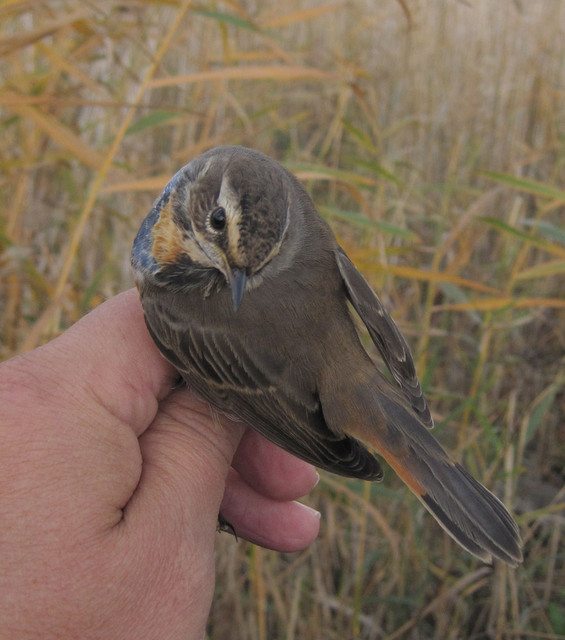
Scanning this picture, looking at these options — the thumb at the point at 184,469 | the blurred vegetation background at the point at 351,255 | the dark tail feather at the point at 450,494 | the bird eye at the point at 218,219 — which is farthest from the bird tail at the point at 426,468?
the bird eye at the point at 218,219

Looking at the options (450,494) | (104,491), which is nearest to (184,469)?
(104,491)

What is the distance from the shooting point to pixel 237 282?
6.87ft

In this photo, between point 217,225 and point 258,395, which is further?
point 258,395

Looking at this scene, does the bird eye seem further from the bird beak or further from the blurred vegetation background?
the blurred vegetation background

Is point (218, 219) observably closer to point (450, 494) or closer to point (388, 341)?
point (388, 341)

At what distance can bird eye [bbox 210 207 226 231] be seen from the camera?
6.77 feet

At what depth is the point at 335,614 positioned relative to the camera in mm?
3275

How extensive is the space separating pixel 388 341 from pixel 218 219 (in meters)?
0.76

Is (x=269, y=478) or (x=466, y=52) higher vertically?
(x=466, y=52)

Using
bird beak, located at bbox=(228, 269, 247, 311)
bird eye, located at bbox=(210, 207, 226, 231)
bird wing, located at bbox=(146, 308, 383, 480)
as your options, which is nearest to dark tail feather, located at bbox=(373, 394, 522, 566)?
bird wing, located at bbox=(146, 308, 383, 480)

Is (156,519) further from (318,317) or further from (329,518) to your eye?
(329,518)

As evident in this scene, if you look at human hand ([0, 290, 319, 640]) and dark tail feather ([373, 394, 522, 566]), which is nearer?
human hand ([0, 290, 319, 640])

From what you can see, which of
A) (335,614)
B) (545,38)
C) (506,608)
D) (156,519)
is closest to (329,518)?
(335,614)

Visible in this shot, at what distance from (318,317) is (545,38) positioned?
3780 mm
